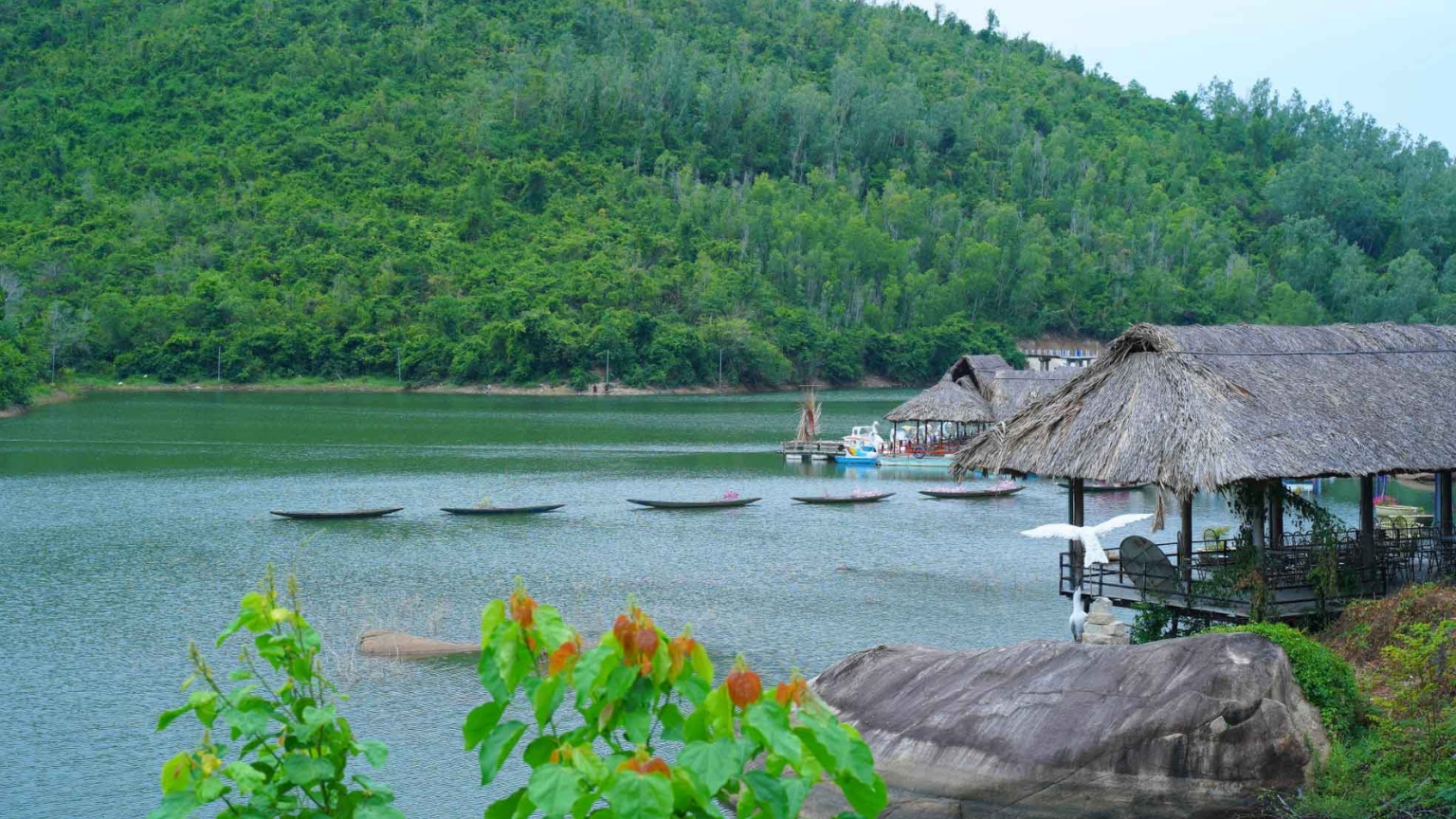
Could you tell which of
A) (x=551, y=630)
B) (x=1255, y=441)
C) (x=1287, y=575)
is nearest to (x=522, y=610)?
(x=551, y=630)

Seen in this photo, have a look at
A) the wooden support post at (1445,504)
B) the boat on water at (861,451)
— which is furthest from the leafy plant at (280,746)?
the boat on water at (861,451)

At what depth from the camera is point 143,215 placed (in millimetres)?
89125

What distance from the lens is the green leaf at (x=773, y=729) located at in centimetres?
308

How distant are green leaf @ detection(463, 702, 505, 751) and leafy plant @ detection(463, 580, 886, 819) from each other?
90mm

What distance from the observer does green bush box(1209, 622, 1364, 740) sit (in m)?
11.6

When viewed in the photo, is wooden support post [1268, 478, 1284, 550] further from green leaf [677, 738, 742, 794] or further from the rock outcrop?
green leaf [677, 738, 742, 794]

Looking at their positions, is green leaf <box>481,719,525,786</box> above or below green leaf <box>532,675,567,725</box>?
below

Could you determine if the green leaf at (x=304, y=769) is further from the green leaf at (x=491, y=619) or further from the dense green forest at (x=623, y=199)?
the dense green forest at (x=623, y=199)

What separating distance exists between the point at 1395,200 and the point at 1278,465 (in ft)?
378

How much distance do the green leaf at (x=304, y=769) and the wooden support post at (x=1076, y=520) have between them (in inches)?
527

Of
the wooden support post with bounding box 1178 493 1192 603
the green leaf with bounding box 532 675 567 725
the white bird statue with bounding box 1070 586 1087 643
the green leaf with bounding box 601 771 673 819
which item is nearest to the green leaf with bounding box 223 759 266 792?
the green leaf with bounding box 532 675 567 725

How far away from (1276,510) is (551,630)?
14.9 m

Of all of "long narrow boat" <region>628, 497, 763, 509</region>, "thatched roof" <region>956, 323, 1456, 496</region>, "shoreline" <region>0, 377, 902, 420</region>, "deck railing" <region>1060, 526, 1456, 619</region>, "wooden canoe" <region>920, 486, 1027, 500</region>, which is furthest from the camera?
"shoreline" <region>0, 377, 902, 420</region>

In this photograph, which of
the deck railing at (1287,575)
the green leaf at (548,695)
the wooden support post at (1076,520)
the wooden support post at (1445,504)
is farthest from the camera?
the wooden support post at (1445,504)
